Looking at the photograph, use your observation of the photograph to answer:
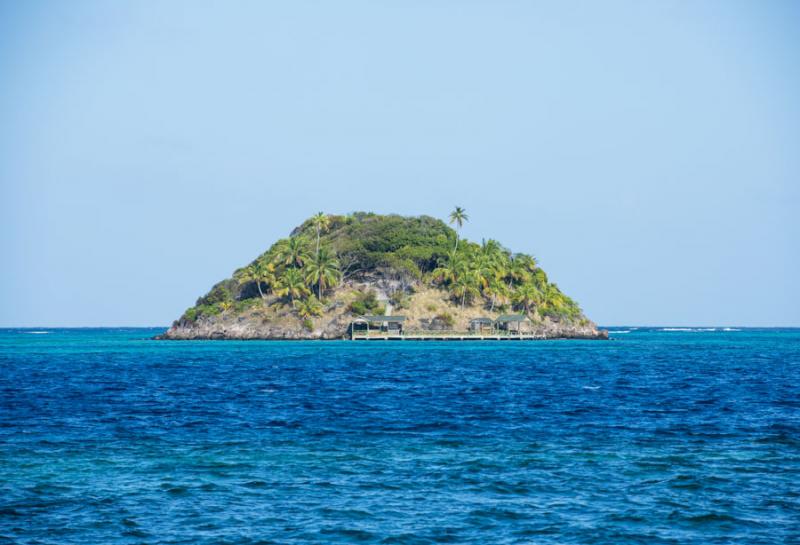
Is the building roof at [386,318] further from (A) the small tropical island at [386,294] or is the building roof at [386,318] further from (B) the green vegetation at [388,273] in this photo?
(B) the green vegetation at [388,273]

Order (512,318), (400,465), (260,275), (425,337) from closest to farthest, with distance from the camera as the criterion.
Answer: (400,465) → (425,337) → (512,318) → (260,275)

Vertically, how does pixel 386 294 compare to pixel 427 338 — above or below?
above

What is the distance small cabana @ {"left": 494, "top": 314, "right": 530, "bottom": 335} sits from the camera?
15400 cm

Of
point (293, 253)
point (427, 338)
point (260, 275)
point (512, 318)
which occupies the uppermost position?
point (293, 253)

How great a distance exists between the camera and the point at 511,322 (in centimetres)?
16025

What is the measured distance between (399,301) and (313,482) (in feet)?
444

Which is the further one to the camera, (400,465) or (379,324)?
(379,324)

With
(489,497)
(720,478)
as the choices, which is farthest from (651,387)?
(489,497)

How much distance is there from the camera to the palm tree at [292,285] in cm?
15600

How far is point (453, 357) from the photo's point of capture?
9456cm

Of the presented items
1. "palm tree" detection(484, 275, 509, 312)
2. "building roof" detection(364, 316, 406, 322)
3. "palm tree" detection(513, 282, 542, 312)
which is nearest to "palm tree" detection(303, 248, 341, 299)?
"building roof" detection(364, 316, 406, 322)

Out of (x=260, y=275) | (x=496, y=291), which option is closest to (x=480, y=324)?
(x=496, y=291)

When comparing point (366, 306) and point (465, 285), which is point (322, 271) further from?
point (465, 285)

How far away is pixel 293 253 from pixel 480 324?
37.8 meters
